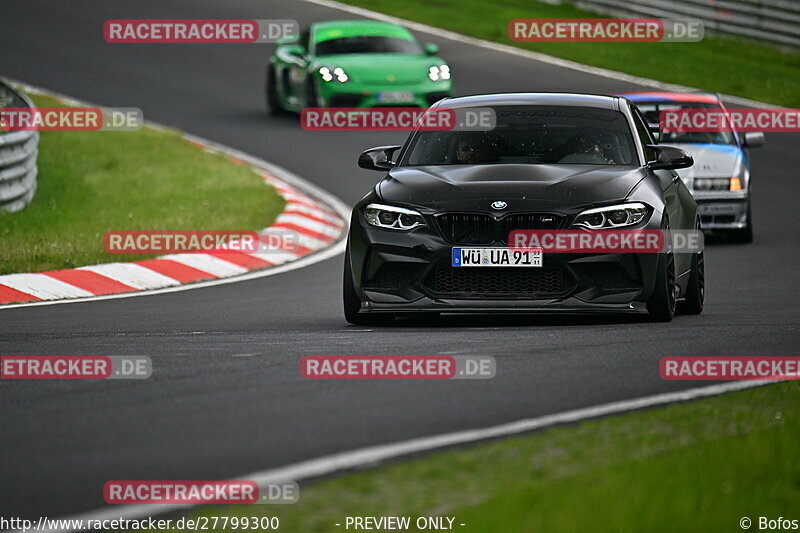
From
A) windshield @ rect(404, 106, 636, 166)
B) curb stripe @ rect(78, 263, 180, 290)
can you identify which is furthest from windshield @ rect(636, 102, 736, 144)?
windshield @ rect(404, 106, 636, 166)

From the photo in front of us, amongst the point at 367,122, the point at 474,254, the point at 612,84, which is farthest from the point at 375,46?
the point at 474,254

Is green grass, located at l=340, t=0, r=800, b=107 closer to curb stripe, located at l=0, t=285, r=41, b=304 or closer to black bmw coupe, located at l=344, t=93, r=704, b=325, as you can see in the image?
curb stripe, located at l=0, t=285, r=41, b=304

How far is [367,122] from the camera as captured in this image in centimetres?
2394

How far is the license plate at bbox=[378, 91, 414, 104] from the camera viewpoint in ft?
75.0

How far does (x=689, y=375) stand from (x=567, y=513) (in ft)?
9.86

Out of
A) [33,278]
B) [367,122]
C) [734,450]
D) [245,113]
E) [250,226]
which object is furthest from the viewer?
[245,113]

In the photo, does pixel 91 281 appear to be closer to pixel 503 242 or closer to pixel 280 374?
pixel 503 242

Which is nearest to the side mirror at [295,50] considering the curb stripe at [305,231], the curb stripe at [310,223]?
the curb stripe at [310,223]

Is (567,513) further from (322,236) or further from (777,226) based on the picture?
(777,226)

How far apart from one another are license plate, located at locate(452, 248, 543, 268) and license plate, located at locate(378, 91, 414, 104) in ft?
43.1

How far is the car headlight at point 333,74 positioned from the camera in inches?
905

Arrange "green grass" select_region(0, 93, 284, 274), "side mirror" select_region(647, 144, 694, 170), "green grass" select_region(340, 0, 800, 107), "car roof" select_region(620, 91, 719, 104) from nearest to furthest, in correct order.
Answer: "side mirror" select_region(647, 144, 694, 170)
"green grass" select_region(0, 93, 284, 274)
"car roof" select_region(620, 91, 719, 104)
"green grass" select_region(340, 0, 800, 107)

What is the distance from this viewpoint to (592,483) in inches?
217

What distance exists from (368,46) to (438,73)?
4.84 ft
